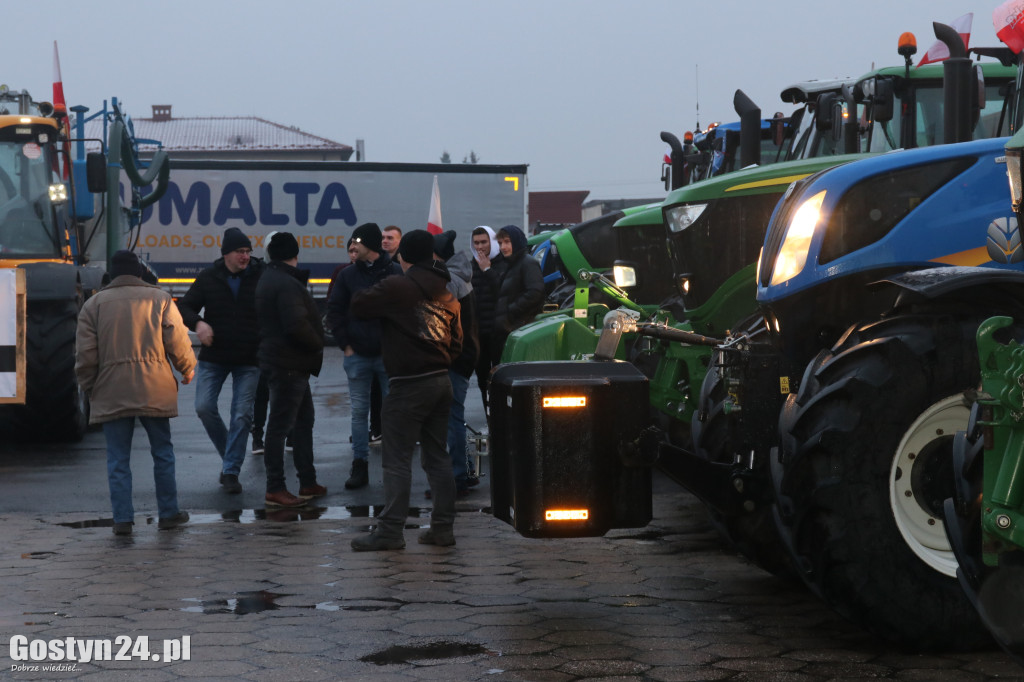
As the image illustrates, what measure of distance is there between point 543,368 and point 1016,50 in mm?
2895

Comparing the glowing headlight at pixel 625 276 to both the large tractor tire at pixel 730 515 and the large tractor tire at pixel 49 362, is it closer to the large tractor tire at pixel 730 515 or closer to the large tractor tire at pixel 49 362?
the large tractor tire at pixel 730 515

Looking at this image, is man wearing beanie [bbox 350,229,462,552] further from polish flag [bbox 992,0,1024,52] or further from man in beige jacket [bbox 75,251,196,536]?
polish flag [bbox 992,0,1024,52]

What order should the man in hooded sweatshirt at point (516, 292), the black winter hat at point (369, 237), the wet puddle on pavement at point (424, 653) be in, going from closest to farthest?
1. the wet puddle on pavement at point (424, 653)
2. the black winter hat at point (369, 237)
3. the man in hooded sweatshirt at point (516, 292)

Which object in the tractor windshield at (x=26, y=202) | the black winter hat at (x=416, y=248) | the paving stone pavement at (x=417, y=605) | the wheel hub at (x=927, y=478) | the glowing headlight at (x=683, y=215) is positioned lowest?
the paving stone pavement at (x=417, y=605)

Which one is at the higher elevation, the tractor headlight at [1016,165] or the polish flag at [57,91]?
the polish flag at [57,91]

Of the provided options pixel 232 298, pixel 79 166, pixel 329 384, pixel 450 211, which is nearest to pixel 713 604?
pixel 232 298

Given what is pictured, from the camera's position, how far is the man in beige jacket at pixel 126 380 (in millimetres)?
8836

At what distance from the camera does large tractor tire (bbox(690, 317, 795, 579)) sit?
6.72 m

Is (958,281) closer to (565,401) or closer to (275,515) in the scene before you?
(565,401)

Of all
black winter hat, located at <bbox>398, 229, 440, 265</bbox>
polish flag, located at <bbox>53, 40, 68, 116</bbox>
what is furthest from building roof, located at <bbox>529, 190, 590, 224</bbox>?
black winter hat, located at <bbox>398, 229, 440, 265</bbox>

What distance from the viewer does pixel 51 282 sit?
494 inches

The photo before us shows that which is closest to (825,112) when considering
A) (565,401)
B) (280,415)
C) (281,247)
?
(281,247)

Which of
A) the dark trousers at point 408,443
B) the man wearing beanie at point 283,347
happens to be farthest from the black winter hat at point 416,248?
the man wearing beanie at point 283,347

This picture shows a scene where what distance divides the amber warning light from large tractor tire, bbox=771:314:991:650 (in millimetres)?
1025
